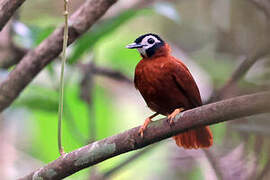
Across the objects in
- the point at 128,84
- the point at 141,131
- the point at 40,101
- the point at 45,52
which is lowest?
the point at 128,84

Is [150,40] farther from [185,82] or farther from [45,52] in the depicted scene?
[45,52]

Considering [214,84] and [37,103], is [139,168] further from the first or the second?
[37,103]

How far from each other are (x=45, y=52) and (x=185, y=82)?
2.80ft

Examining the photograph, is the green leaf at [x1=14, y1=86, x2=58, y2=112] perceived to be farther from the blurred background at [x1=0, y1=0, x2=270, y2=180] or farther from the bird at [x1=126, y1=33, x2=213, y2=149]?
the bird at [x1=126, y1=33, x2=213, y2=149]

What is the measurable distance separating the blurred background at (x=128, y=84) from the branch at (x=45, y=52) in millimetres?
341

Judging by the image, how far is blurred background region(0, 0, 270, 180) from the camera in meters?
3.30

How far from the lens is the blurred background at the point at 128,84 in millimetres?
3305

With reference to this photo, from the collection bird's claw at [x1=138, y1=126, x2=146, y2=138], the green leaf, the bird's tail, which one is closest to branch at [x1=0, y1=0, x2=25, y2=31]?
bird's claw at [x1=138, y1=126, x2=146, y2=138]

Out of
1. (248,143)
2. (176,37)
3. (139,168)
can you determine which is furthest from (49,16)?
(248,143)

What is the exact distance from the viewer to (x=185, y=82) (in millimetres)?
2785

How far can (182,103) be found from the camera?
2836 millimetres

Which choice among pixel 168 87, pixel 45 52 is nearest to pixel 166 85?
pixel 168 87

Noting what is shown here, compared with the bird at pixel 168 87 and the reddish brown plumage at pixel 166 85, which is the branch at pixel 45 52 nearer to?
the bird at pixel 168 87

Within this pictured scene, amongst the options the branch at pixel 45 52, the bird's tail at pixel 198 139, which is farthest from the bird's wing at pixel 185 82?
the branch at pixel 45 52
